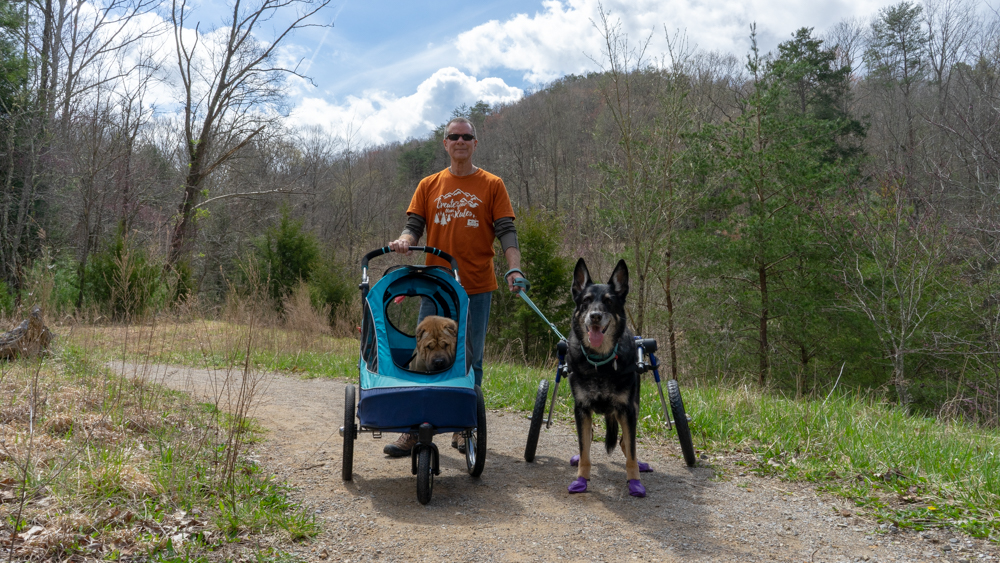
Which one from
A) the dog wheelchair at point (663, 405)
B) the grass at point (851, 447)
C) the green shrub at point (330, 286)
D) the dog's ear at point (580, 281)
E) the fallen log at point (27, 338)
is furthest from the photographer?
→ the green shrub at point (330, 286)

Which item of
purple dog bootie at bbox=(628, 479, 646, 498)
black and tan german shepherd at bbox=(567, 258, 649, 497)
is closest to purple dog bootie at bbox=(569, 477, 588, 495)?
black and tan german shepherd at bbox=(567, 258, 649, 497)

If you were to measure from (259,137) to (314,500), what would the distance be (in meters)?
21.9

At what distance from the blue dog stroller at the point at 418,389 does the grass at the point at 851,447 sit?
862mm

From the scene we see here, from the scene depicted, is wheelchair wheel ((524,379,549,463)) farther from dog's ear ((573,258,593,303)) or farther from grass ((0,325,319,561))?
grass ((0,325,319,561))

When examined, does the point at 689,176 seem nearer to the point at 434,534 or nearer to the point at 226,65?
the point at 434,534

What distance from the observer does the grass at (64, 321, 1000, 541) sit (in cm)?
336

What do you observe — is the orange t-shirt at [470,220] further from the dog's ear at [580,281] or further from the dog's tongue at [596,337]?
the dog's tongue at [596,337]

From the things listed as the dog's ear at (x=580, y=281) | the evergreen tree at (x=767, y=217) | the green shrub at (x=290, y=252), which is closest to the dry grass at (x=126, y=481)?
the dog's ear at (x=580, y=281)

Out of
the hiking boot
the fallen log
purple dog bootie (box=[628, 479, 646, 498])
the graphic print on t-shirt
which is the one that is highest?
the graphic print on t-shirt

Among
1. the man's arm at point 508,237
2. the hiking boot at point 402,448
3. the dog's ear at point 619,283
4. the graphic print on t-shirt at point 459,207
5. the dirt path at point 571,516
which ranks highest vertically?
the graphic print on t-shirt at point 459,207

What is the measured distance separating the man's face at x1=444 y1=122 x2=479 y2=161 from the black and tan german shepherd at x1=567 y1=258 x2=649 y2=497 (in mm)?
1261

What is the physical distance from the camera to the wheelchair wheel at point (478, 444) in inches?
146

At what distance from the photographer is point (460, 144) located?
4.35 m

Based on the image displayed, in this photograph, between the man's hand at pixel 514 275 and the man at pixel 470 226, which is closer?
the man's hand at pixel 514 275
